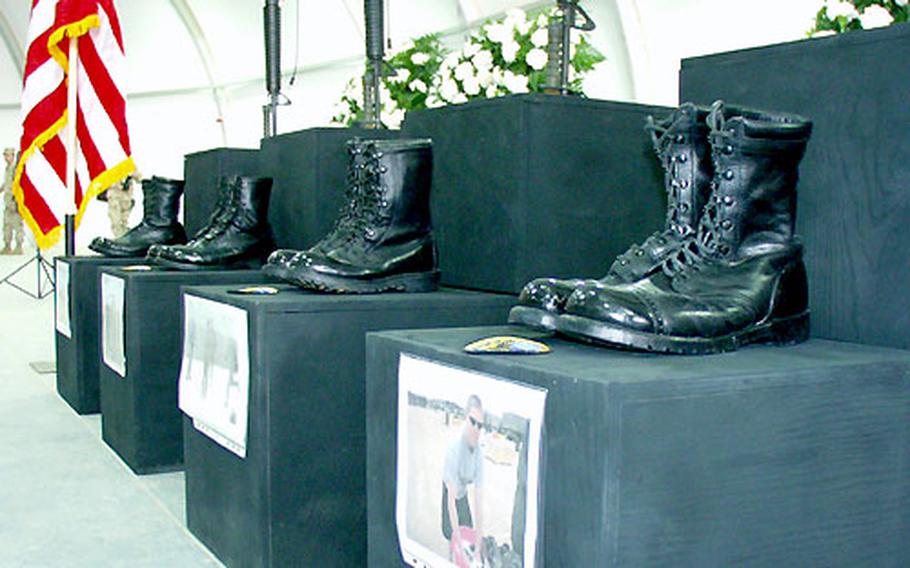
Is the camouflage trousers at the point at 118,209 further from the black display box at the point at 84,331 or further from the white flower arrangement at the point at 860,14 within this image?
the white flower arrangement at the point at 860,14

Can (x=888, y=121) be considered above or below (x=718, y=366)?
above

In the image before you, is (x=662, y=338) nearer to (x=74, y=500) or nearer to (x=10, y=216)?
(x=74, y=500)

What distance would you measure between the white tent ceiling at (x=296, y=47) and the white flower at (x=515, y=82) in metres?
1.29

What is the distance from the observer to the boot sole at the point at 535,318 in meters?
1.32

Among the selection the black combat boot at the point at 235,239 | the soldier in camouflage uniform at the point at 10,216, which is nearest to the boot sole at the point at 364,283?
the black combat boot at the point at 235,239

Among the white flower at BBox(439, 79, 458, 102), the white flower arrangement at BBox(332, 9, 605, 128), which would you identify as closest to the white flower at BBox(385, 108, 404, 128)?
the white flower arrangement at BBox(332, 9, 605, 128)

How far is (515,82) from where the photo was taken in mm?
3670

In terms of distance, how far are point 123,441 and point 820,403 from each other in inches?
90.1

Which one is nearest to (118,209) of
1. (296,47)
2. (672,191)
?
(296,47)

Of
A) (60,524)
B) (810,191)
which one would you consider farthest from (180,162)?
(810,191)

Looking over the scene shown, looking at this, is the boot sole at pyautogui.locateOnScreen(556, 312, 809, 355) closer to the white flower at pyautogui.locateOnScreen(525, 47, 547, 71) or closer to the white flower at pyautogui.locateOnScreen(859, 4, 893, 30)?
the white flower at pyautogui.locateOnScreen(859, 4, 893, 30)

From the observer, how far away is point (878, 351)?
4.46ft

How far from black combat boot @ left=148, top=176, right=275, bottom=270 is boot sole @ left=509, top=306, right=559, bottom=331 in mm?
1659

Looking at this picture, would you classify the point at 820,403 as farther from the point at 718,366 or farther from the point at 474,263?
the point at 474,263
